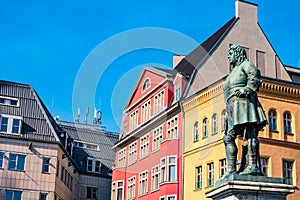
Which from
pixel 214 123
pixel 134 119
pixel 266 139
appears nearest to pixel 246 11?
pixel 214 123

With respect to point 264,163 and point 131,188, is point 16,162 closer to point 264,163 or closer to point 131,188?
point 131,188

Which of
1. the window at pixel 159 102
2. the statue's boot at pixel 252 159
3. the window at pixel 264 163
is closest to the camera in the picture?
the statue's boot at pixel 252 159

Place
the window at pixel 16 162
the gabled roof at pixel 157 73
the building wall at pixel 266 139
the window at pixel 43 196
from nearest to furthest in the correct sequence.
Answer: the building wall at pixel 266 139, the gabled roof at pixel 157 73, the window at pixel 16 162, the window at pixel 43 196

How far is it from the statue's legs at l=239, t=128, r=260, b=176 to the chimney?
Answer: 30434 mm

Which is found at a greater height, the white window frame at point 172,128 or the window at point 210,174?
the white window frame at point 172,128

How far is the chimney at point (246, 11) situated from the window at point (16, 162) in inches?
935

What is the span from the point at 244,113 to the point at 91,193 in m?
54.1

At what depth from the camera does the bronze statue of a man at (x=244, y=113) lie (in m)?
13.8

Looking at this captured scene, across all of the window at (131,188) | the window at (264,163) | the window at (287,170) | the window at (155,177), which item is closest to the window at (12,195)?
the window at (131,188)

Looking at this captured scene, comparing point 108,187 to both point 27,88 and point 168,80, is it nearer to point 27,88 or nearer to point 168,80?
point 27,88

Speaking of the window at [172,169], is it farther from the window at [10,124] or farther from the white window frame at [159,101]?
the window at [10,124]

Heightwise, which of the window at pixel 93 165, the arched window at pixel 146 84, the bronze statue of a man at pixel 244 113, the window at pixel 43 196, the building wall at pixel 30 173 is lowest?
the bronze statue of a man at pixel 244 113

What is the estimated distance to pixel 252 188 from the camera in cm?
1299

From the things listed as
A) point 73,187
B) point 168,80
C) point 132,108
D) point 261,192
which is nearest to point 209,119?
point 168,80
